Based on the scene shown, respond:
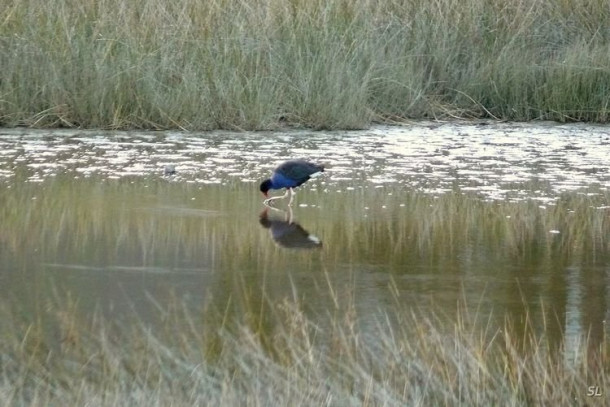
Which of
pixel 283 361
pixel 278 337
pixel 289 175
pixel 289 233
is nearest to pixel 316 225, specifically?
pixel 289 233

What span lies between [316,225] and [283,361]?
287 cm

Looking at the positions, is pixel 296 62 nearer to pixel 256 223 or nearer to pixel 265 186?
pixel 265 186

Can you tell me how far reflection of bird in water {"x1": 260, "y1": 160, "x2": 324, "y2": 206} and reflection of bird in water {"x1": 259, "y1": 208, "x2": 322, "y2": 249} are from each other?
1.20ft

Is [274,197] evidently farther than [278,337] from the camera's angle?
Yes

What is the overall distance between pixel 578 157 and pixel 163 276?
16.4ft

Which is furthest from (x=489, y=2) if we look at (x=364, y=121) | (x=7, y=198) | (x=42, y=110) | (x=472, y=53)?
(x=7, y=198)

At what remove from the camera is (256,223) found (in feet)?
25.0

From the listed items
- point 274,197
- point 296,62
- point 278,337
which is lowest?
point 274,197

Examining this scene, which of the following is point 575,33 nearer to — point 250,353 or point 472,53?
point 472,53

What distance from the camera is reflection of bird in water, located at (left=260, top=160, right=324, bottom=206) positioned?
8.26 metres

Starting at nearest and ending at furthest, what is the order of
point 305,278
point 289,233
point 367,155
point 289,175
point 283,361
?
point 283,361, point 305,278, point 289,233, point 289,175, point 367,155

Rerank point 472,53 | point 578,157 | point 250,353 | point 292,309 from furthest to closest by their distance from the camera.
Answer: point 472,53
point 578,157
point 292,309
point 250,353

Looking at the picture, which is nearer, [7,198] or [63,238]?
[63,238]

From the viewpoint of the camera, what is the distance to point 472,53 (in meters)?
13.0
